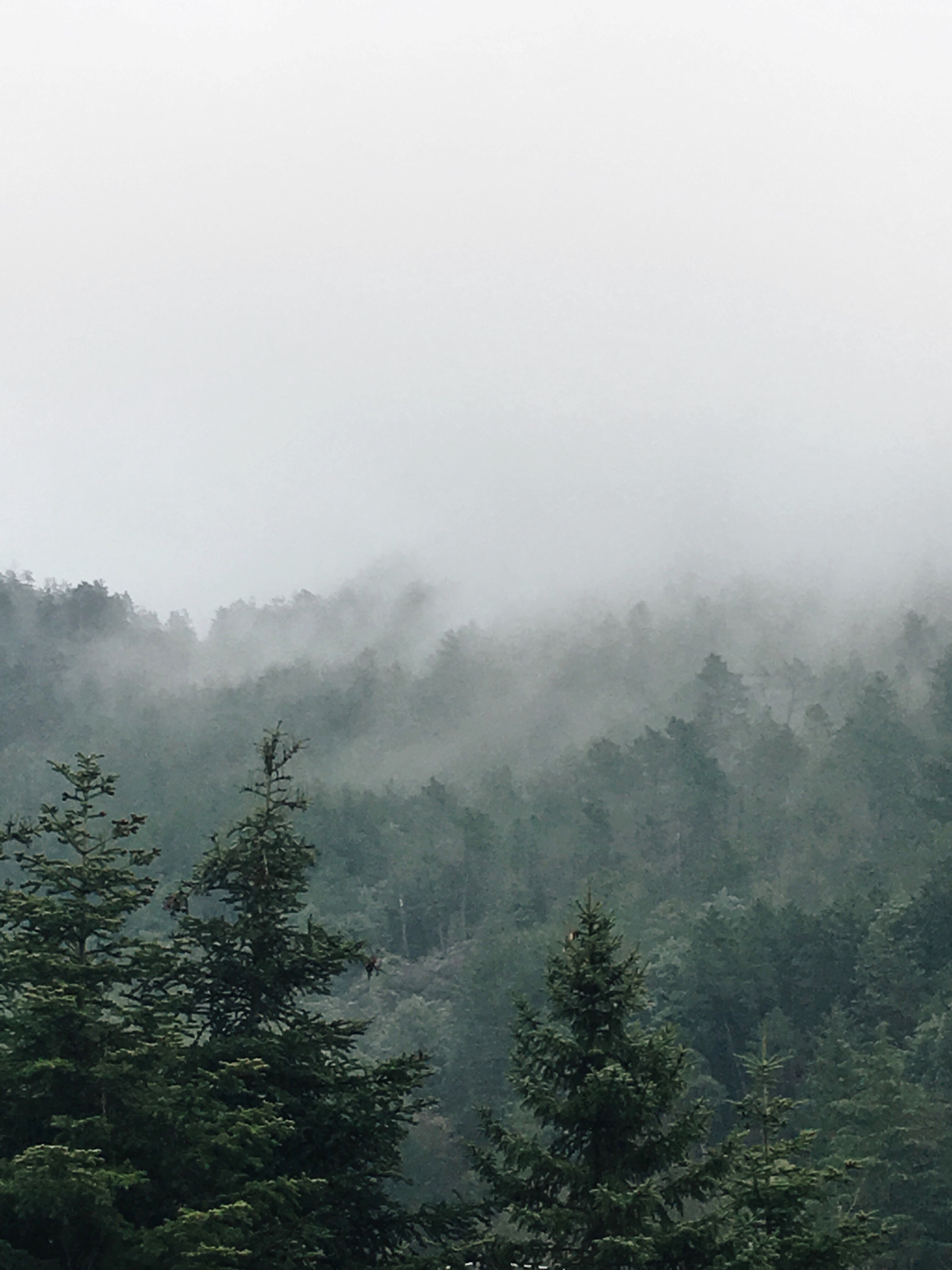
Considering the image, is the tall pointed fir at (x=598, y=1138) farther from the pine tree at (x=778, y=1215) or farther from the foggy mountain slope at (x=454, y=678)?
the foggy mountain slope at (x=454, y=678)

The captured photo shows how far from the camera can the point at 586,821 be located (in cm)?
10706

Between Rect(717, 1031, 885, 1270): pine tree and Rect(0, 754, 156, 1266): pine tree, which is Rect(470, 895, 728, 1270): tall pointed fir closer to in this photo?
Rect(717, 1031, 885, 1270): pine tree

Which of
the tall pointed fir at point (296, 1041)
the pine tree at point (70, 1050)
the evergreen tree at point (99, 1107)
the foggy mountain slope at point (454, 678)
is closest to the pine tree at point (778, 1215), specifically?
the tall pointed fir at point (296, 1041)

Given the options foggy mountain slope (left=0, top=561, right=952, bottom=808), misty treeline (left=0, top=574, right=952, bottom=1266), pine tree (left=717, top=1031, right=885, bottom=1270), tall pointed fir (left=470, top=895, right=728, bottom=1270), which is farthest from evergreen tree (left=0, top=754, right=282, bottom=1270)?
foggy mountain slope (left=0, top=561, right=952, bottom=808)

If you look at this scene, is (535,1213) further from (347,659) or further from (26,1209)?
(347,659)

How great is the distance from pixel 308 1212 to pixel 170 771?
121 metres

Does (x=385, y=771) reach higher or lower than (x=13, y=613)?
lower

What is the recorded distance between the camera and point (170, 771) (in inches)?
5261

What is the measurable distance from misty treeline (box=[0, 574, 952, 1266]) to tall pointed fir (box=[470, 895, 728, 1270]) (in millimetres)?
841

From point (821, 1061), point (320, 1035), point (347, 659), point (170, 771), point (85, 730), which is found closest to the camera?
point (320, 1035)

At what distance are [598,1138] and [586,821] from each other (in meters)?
92.9

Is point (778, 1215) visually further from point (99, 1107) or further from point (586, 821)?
point (586, 821)

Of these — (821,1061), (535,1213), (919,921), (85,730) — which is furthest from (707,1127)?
(85,730)

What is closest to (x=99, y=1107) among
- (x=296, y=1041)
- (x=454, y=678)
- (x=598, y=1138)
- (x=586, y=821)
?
(x=296, y=1041)
